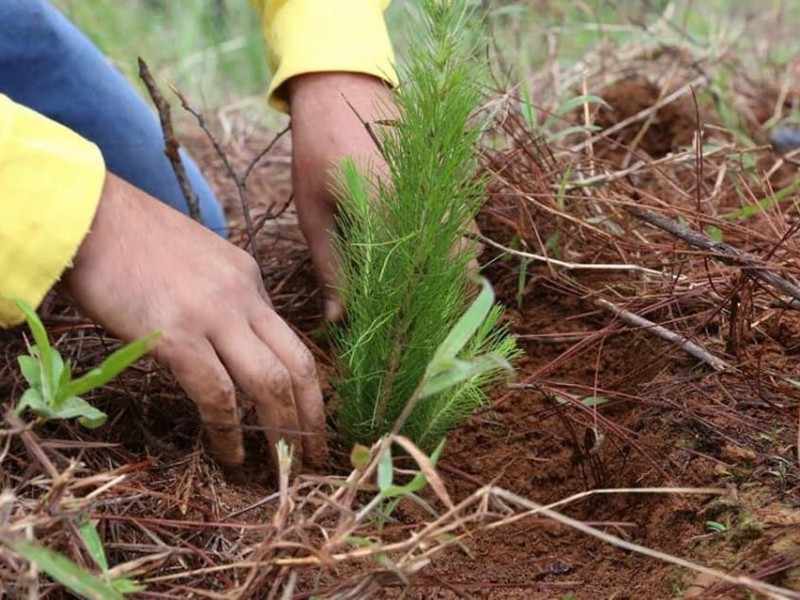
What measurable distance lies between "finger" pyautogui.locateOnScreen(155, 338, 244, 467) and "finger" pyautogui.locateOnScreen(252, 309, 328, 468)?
84mm

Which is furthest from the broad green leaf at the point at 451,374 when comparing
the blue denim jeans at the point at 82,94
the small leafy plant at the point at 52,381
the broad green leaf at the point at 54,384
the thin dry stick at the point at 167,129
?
the blue denim jeans at the point at 82,94

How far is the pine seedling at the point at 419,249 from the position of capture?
116 centimetres

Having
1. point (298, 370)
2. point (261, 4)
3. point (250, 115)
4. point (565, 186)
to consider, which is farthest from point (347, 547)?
point (250, 115)

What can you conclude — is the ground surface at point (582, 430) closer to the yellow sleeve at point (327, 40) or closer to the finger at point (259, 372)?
the finger at point (259, 372)

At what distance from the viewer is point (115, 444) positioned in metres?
1.24

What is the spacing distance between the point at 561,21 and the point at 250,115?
1.20m

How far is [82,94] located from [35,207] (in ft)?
3.80

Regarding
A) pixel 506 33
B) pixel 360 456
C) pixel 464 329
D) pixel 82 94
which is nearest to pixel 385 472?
pixel 360 456

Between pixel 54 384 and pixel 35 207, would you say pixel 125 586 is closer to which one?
pixel 54 384

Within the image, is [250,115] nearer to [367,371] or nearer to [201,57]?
[201,57]

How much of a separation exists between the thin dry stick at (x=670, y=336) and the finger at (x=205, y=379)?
1.98 feet

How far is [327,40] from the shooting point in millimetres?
1661

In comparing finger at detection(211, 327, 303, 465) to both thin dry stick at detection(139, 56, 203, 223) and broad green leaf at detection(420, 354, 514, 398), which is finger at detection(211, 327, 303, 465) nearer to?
broad green leaf at detection(420, 354, 514, 398)

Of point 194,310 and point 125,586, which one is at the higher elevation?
point 194,310
